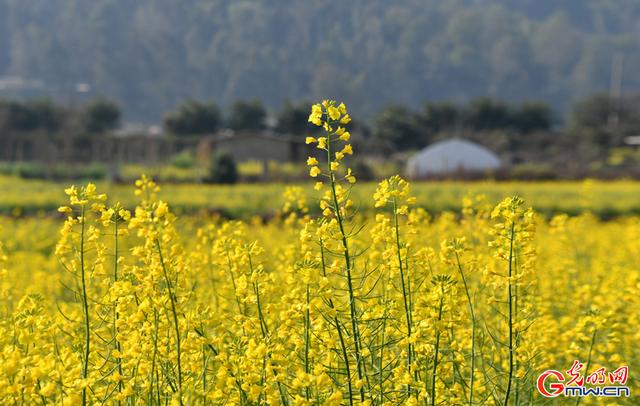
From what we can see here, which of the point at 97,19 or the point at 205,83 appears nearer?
the point at 205,83

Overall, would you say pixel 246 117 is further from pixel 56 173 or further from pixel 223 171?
pixel 223 171

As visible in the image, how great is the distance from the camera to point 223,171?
27359mm

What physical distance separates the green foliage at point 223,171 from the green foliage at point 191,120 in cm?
3990

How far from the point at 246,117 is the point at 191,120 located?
212 inches

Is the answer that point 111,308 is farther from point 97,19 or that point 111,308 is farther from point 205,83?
point 97,19

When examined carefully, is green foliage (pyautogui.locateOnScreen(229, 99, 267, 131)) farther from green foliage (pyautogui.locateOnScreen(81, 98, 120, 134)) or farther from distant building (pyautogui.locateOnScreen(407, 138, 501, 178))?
distant building (pyautogui.locateOnScreen(407, 138, 501, 178))

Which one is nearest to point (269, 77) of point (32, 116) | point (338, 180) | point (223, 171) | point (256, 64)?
point (256, 64)

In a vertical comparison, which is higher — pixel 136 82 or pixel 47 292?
pixel 136 82

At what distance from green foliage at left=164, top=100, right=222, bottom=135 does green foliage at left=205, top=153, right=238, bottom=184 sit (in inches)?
1571

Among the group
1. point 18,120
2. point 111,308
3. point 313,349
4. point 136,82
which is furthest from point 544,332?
point 136,82

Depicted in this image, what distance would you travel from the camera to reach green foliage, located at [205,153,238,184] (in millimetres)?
27359

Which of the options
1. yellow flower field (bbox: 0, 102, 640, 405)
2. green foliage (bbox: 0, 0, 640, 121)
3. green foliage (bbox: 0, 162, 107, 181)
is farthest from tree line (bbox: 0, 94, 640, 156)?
green foliage (bbox: 0, 0, 640, 121)

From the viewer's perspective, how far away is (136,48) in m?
180

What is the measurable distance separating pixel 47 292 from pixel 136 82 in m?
166
